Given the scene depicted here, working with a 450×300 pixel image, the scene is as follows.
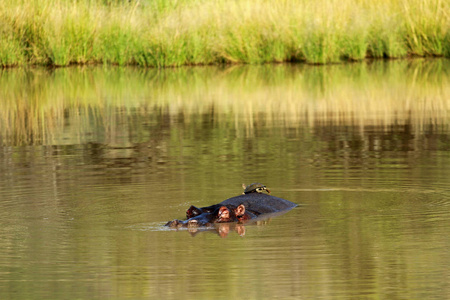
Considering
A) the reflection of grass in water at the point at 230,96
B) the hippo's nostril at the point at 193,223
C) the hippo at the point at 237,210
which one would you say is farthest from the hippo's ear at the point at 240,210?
the reflection of grass in water at the point at 230,96

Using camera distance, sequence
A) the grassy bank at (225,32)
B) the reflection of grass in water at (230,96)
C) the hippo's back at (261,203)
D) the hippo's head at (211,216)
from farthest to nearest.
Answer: the grassy bank at (225,32) < the reflection of grass in water at (230,96) < the hippo's back at (261,203) < the hippo's head at (211,216)

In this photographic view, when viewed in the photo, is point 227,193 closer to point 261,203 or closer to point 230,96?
point 261,203

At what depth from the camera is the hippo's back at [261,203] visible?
8117 millimetres

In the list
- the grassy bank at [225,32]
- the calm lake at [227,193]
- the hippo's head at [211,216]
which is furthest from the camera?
the grassy bank at [225,32]

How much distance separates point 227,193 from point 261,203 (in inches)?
32.6

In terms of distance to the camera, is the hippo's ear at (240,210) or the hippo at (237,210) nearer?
the hippo at (237,210)

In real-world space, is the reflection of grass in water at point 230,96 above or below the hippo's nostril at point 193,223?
above

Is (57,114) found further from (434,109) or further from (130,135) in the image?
(434,109)

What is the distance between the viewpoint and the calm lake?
5953 mm

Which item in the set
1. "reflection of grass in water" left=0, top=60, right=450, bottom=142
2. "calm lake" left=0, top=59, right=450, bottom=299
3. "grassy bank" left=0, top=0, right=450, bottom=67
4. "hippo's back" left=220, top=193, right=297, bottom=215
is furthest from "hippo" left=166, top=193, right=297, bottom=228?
"grassy bank" left=0, top=0, right=450, bottom=67

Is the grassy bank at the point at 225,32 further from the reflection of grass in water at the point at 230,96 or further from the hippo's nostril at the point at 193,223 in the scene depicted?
the hippo's nostril at the point at 193,223

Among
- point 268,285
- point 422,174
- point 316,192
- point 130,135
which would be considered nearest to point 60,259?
point 268,285

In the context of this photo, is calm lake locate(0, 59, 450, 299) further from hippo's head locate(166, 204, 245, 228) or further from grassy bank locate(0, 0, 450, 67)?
grassy bank locate(0, 0, 450, 67)

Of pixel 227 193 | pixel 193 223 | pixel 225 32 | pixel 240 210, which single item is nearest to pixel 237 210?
pixel 240 210
